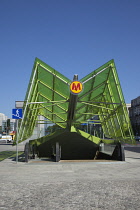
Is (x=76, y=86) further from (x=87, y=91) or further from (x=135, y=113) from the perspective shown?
(x=135, y=113)

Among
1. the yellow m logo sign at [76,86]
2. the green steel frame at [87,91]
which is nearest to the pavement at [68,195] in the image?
the yellow m logo sign at [76,86]

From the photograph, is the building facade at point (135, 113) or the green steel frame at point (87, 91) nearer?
the green steel frame at point (87, 91)

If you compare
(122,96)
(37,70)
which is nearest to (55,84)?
(37,70)

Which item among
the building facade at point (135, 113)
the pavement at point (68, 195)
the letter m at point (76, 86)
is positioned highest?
the building facade at point (135, 113)

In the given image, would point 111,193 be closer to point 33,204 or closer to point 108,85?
point 33,204

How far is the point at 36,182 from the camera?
9.54 metres

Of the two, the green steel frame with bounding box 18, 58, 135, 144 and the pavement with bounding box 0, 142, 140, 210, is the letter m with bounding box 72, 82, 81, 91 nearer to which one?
the green steel frame with bounding box 18, 58, 135, 144

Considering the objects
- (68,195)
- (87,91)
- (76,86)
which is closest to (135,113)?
(87,91)

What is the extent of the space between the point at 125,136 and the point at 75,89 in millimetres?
10279

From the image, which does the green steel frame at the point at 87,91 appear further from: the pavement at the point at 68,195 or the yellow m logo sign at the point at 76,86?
the pavement at the point at 68,195

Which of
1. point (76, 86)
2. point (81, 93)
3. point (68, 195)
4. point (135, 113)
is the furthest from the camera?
point (135, 113)

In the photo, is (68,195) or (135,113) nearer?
(68,195)

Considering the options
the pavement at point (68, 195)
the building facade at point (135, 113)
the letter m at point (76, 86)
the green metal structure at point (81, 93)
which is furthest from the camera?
the building facade at point (135, 113)

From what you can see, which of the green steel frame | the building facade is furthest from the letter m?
the building facade
